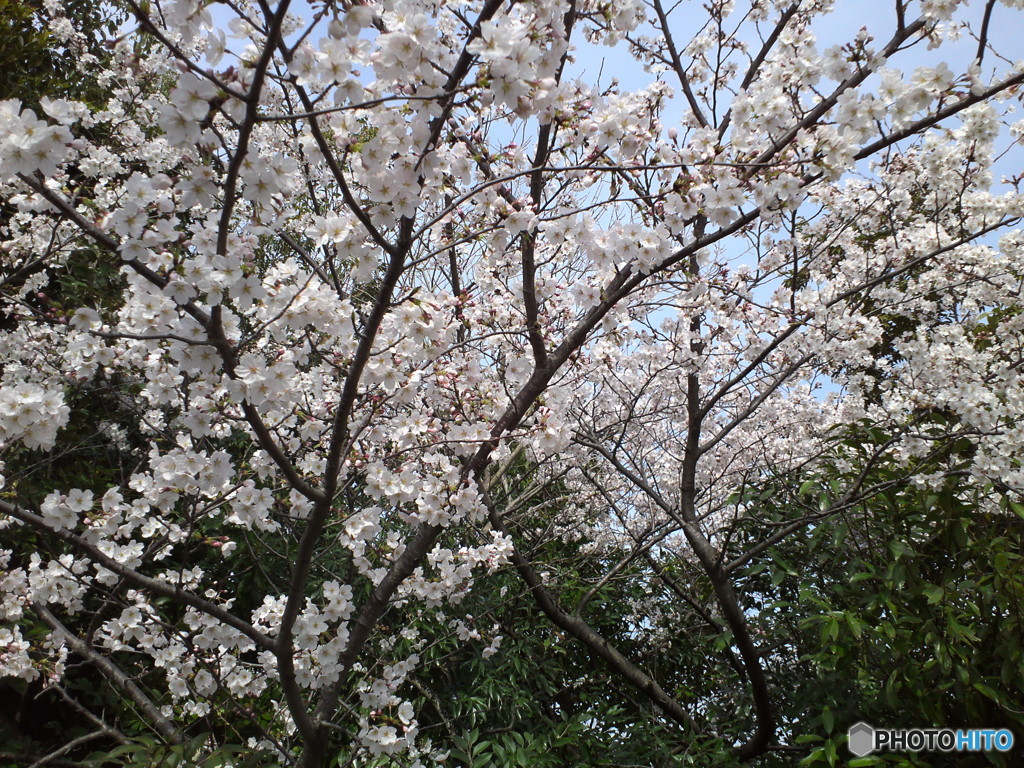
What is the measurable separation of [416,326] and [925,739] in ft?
7.84

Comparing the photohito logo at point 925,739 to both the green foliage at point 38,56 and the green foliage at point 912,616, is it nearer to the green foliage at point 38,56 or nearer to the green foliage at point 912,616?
the green foliage at point 912,616

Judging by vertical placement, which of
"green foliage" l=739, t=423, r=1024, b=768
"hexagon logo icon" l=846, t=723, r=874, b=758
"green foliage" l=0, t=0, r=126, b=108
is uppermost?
"green foliage" l=0, t=0, r=126, b=108

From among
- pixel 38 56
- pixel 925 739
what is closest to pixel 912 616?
pixel 925 739

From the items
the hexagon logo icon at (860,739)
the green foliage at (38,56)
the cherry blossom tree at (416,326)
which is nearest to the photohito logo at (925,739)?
the hexagon logo icon at (860,739)

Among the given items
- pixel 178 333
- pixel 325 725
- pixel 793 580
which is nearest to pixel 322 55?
pixel 178 333

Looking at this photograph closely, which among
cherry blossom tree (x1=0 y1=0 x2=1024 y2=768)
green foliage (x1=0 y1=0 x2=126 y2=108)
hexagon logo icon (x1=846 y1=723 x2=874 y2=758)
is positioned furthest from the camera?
green foliage (x1=0 y1=0 x2=126 y2=108)

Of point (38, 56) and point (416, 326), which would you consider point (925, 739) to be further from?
point (38, 56)

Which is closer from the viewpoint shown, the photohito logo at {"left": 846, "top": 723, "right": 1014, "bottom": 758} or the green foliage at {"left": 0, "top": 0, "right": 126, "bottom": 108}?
the photohito logo at {"left": 846, "top": 723, "right": 1014, "bottom": 758}

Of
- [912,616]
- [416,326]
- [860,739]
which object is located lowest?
[860,739]

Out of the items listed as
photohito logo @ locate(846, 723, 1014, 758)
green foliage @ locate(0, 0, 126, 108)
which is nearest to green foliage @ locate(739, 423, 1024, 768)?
photohito logo @ locate(846, 723, 1014, 758)

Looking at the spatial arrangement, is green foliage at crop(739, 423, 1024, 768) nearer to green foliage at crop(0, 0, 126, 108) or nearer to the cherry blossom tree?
the cherry blossom tree

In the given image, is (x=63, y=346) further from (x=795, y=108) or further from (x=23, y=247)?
(x=795, y=108)

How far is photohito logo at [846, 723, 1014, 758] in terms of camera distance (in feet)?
7.18

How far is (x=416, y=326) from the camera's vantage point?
1908 millimetres
